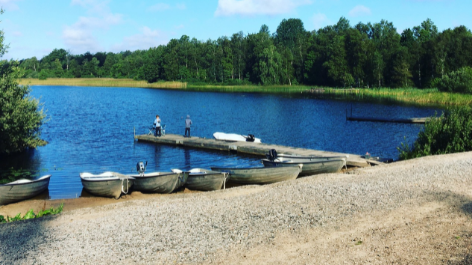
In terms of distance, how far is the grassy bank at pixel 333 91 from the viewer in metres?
67.1

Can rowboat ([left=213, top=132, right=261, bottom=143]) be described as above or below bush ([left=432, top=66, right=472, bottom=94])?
below

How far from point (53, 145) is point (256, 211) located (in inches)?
1057

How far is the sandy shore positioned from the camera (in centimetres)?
945

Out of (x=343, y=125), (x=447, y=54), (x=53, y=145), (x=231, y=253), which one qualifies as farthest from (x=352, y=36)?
(x=231, y=253)

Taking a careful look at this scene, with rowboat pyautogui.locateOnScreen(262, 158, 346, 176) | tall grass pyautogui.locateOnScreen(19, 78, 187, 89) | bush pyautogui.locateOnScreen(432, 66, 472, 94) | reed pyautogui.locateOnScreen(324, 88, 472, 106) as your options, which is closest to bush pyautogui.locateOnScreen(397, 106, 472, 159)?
rowboat pyautogui.locateOnScreen(262, 158, 346, 176)

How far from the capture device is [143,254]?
9.99 m

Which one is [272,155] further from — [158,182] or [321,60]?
[321,60]

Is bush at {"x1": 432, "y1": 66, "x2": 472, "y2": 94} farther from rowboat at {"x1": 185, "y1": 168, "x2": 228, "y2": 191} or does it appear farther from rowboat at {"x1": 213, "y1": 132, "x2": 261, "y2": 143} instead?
rowboat at {"x1": 185, "y1": 168, "x2": 228, "y2": 191}

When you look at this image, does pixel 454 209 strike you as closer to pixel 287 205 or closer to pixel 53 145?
pixel 287 205

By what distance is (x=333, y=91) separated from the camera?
10038cm

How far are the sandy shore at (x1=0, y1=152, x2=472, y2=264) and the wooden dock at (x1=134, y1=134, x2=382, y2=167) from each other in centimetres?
798

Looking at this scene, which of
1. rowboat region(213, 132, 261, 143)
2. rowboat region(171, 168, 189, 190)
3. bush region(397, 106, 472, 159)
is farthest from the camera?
rowboat region(213, 132, 261, 143)

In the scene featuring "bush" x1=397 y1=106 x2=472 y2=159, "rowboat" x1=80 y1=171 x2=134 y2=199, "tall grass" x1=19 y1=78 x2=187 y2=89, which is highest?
"tall grass" x1=19 y1=78 x2=187 y2=89

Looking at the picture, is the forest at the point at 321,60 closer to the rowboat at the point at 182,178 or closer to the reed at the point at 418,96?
the reed at the point at 418,96
